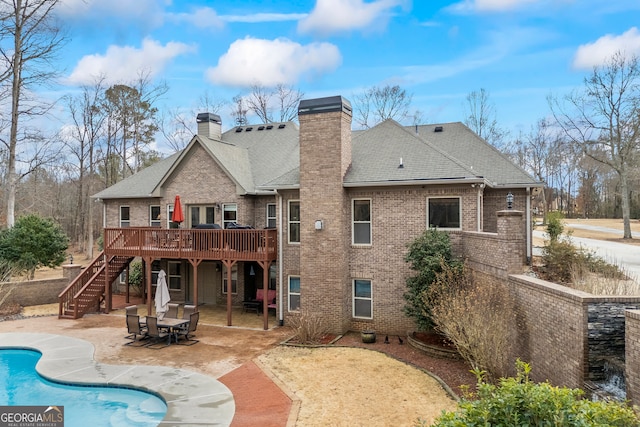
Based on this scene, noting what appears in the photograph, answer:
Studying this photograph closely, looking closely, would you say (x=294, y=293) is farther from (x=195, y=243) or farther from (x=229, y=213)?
(x=229, y=213)

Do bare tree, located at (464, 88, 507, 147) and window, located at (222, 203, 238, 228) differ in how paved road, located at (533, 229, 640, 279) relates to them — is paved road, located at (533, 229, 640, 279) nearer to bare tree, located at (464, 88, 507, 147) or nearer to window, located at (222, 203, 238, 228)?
window, located at (222, 203, 238, 228)

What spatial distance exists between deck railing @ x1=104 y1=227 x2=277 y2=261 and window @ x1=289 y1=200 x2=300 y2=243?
2.21ft

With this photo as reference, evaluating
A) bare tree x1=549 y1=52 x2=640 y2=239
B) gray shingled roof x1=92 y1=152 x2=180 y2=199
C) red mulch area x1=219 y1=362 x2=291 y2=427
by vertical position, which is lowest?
red mulch area x1=219 y1=362 x2=291 y2=427

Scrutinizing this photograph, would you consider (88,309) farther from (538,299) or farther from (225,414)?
(538,299)

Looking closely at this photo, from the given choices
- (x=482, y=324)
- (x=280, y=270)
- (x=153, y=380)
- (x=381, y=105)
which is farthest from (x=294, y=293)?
(x=381, y=105)

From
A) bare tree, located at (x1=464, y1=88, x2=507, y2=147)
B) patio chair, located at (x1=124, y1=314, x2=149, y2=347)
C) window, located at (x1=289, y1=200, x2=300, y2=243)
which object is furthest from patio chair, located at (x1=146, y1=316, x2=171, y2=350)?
bare tree, located at (x1=464, y1=88, x2=507, y2=147)

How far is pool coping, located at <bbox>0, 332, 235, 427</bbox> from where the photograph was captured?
834cm

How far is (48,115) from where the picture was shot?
26188 millimetres

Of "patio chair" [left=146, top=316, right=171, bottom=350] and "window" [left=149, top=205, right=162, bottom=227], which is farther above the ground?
"window" [left=149, top=205, right=162, bottom=227]

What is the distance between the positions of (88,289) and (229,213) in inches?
275

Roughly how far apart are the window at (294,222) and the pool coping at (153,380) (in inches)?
264

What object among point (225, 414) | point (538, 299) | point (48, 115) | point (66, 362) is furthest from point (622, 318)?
point (48, 115)

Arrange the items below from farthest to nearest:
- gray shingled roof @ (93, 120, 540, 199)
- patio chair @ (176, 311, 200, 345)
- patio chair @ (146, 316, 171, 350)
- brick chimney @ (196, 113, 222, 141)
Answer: brick chimney @ (196, 113, 222, 141)
gray shingled roof @ (93, 120, 540, 199)
patio chair @ (176, 311, 200, 345)
patio chair @ (146, 316, 171, 350)

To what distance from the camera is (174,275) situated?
21.1 meters
